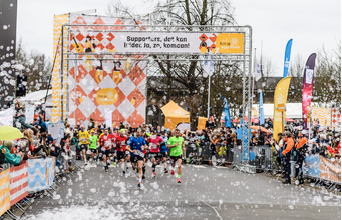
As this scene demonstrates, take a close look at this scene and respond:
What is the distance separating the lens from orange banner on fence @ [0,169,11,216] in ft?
24.8

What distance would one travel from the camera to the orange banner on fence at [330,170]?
1155 centimetres

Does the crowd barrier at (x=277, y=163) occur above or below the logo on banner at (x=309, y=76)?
below

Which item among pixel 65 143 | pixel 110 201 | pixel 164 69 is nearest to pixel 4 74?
pixel 65 143

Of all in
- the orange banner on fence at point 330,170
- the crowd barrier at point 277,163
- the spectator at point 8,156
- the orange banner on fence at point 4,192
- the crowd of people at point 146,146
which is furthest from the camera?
the crowd barrier at point 277,163

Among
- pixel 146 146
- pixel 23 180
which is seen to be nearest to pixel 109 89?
pixel 146 146

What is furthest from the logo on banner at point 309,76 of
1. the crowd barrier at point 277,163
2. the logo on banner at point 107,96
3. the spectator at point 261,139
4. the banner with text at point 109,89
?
the logo on banner at point 107,96

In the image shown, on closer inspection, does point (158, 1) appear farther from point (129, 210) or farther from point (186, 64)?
point (129, 210)

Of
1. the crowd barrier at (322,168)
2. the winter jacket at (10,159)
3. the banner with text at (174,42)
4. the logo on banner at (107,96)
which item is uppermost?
the banner with text at (174,42)

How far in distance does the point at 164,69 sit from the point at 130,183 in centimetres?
1657

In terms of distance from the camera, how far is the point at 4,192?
25.5 feet

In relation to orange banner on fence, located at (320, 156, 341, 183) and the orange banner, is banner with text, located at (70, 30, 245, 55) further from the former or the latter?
orange banner on fence, located at (320, 156, 341, 183)

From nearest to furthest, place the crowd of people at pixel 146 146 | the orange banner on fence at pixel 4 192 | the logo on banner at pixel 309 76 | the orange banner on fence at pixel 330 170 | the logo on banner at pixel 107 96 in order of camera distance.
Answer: the orange banner on fence at pixel 4 192 < the crowd of people at pixel 146 146 < the orange banner on fence at pixel 330 170 < the logo on banner at pixel 309 76 < the logo on banner at pixel 107 96

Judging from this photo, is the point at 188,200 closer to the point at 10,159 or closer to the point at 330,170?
the point at 10,159

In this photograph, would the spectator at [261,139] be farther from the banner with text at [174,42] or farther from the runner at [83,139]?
the runner at [83,139]
